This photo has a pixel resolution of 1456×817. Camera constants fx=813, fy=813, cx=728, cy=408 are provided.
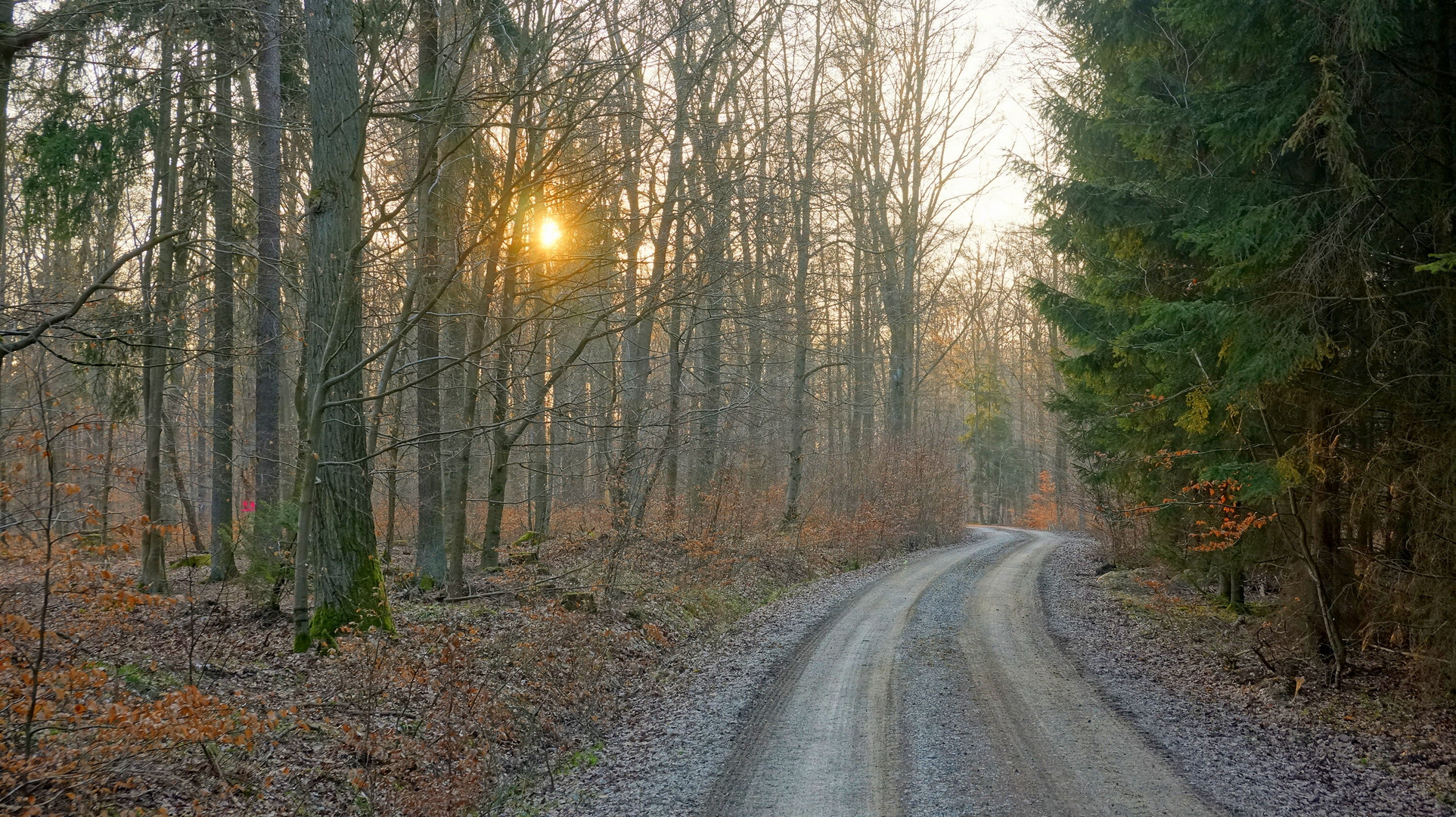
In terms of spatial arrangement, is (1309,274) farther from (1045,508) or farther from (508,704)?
(1045,508)

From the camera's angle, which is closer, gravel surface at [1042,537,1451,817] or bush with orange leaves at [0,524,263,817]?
bush with orange leaves at [0,524,263,817]

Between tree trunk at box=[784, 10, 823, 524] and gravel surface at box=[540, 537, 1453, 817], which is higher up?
tree trunk at box=[784, 10, 823, 524]

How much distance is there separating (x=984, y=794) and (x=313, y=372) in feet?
23.7

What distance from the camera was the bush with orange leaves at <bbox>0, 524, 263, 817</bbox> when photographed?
4930 mm

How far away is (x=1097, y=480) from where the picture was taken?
1310 cm

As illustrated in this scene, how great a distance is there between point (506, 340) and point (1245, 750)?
8.86 metres

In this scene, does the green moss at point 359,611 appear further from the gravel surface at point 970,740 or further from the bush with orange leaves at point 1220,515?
the bush with orange leaves at point 1220,515

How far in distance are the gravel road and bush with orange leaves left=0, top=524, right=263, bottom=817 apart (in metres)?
2.74

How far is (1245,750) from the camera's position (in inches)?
278

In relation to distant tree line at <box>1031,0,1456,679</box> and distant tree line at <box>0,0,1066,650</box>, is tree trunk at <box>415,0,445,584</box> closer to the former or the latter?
distant tree line at <box>0,0,1066,650</box>

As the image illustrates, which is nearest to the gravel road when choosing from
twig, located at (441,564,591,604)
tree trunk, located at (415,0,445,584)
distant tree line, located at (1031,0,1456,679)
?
twig, located at (441,564,591,604)

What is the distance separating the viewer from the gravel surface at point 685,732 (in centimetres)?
629

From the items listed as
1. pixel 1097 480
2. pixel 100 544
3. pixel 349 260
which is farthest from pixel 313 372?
pixel 1097 480

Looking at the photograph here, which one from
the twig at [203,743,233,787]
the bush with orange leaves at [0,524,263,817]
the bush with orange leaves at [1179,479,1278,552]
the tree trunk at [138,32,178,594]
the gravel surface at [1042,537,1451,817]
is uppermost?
the tree trunk at [138,32,178,594]
